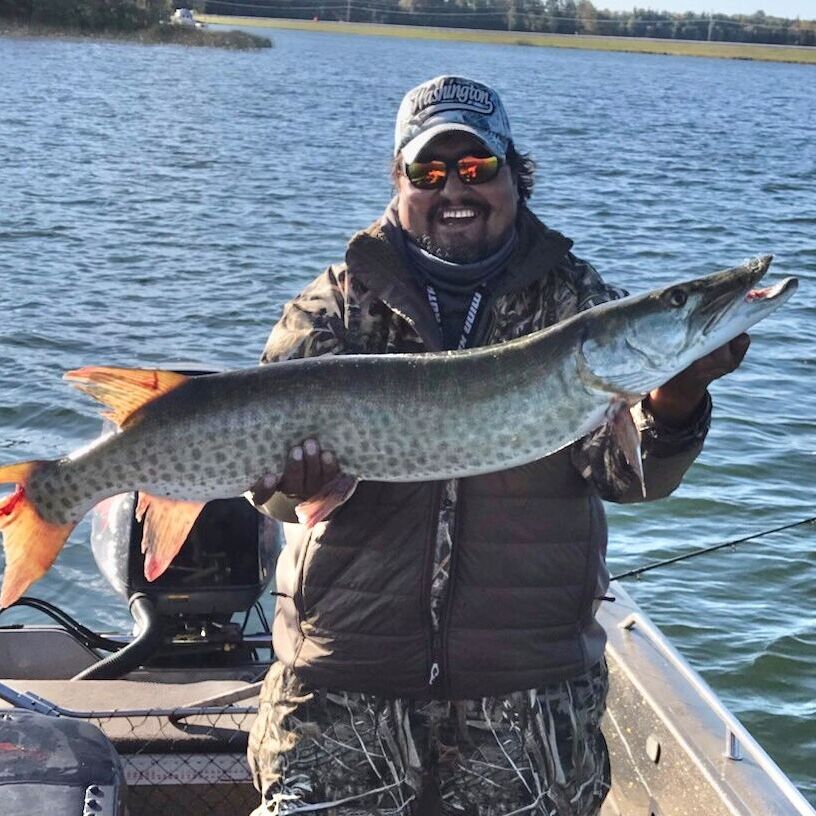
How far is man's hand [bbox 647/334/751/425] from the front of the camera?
Result: 283cm

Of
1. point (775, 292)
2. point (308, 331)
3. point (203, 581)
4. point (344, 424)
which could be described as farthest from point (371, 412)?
point (203, 581)

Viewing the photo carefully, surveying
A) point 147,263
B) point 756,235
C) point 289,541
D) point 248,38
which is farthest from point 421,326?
point 248,38

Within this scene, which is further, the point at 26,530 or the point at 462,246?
the point at 462,246

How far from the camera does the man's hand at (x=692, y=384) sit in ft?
9.29

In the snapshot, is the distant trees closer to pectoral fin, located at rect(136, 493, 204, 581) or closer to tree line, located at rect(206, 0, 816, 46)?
tree line, located at rect(206, 0, 816, 46)

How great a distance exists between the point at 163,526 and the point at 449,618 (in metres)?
0.75

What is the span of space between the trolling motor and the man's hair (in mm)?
1654

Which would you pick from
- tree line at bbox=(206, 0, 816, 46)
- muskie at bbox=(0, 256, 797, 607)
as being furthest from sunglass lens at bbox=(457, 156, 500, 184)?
tree line at bbox=(206, 0, 816, 46)

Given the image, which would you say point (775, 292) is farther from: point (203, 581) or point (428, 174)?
point (203, 581)

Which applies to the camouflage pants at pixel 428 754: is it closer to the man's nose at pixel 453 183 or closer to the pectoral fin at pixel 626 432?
the pectoral fin at pixel 626 432

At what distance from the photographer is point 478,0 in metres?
127

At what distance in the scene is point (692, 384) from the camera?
2904mm

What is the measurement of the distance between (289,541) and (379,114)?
3160 cm

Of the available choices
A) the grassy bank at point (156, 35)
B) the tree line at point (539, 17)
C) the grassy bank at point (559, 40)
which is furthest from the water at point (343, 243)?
the tree line at point (539, 17)
